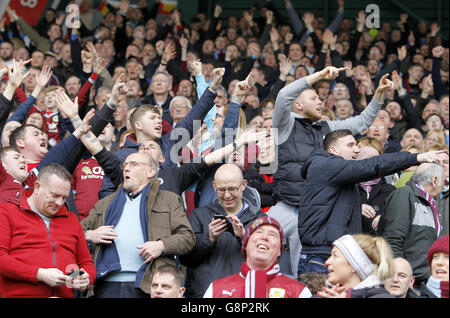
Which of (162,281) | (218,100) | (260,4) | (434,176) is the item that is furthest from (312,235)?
(260,4)

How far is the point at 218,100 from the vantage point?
8398mm

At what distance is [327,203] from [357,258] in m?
1.00

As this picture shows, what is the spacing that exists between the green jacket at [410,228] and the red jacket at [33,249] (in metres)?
2.47

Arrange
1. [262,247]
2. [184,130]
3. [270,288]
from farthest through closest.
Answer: [184,130]
[262,247]
[270,288]

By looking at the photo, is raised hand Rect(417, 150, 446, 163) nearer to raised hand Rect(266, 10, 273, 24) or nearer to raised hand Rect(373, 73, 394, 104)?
raised hand Rect(373, 73, 394, 104)

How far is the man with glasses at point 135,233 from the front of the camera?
18.4 feet

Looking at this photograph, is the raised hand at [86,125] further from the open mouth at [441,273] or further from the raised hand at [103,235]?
the open mouth at [441,273]

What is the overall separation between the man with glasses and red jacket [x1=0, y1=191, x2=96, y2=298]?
0.26 m

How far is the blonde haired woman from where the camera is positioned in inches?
176

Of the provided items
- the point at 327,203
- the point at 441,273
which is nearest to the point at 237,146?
the point at 327,203

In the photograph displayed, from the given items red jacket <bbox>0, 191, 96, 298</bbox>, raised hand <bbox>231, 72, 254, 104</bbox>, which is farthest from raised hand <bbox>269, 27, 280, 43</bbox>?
red jacket <bbox>0, 191, 96, 298</bbox>

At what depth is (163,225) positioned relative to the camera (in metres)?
5.80

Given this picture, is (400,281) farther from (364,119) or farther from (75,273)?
(75,273)
